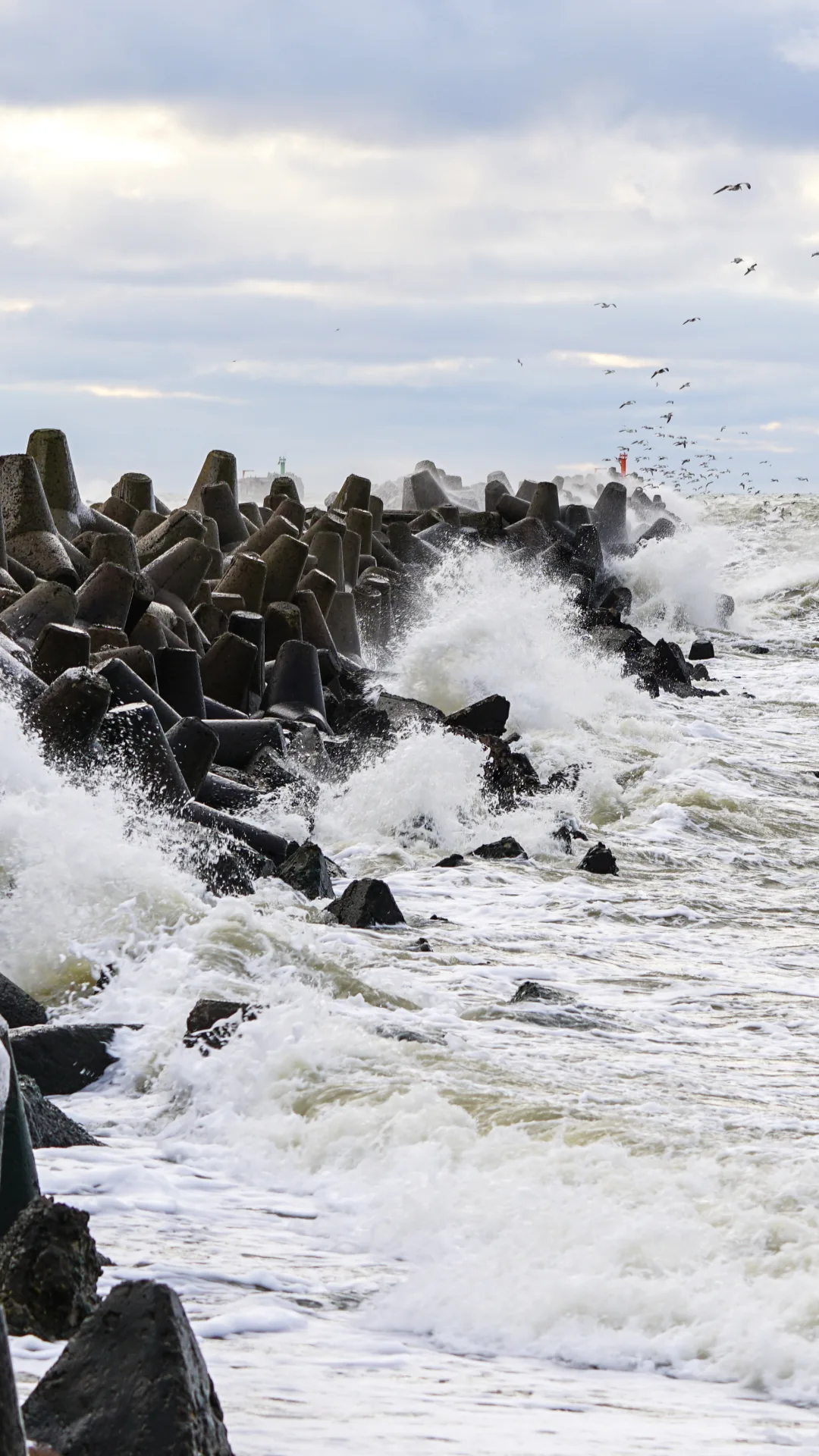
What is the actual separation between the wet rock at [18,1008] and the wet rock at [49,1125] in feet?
2.99

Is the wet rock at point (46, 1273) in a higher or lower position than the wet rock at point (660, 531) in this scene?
Result: lower

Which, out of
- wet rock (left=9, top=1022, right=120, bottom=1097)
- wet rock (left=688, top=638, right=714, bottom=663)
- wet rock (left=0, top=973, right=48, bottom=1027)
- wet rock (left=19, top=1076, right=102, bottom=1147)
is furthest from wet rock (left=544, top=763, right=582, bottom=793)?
wet rock (left=688, top=638, right=714, bottom=663)

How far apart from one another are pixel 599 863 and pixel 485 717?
322 centimetres

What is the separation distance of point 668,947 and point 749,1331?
408 cm

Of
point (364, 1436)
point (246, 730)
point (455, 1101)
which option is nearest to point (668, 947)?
point (455, 1101)

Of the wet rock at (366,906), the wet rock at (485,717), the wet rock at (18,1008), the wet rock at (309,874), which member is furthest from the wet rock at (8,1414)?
the wet rock at (485,717)

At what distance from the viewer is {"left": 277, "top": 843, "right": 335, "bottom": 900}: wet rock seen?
798cm

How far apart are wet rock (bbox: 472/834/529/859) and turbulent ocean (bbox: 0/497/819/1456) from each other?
102mm

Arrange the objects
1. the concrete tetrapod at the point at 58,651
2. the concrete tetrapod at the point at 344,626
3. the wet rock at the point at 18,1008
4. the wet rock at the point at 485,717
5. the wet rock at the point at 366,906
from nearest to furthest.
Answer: the wet rock at the point at 18,1008, the wet rock at the point at 366,906, the concrete tetrapod at the point at 58,651, the wet rock at the point at 485,717, the concrete tetrapod at the point at 344,626

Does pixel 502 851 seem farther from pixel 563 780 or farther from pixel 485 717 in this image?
pixel 485 717

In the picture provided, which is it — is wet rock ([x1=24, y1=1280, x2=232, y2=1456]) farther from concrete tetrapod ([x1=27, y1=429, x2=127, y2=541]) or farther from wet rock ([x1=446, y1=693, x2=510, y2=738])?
concrete tetrapod ([x1=27, y1=429, x2=127, y2=541])

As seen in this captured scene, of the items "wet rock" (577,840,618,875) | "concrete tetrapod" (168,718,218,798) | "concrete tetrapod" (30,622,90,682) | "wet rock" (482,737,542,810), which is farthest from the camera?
"wet rock" (482,737,542,810)

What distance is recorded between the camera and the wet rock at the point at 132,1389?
7.95 feet

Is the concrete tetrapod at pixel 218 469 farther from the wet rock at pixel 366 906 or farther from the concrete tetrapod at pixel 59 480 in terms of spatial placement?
the wet rock at pixel 366 906
